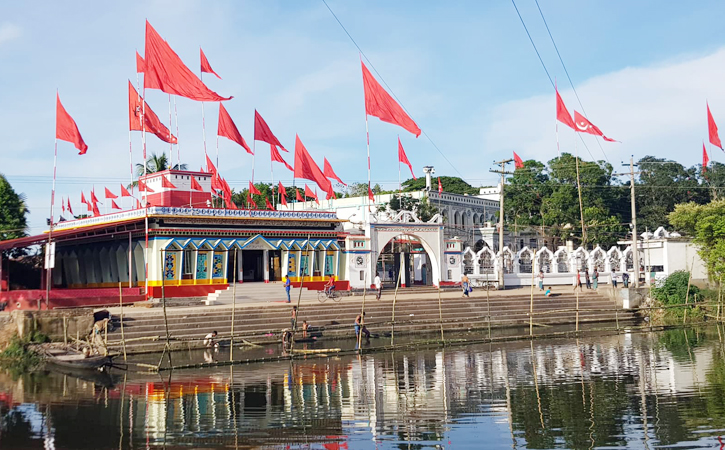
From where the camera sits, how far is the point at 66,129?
30734mm

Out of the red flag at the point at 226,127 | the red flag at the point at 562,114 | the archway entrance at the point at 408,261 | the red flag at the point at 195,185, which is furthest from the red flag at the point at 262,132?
the red flag at the point at 562,114

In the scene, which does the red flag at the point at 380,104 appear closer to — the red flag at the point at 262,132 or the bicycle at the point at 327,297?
the red flag at the point at 262,132

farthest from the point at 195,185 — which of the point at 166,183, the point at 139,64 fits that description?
the point at 139,64

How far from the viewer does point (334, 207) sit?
62406 millimetres

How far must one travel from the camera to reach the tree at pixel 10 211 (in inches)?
1753

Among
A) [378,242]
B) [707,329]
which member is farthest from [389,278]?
[707,329]

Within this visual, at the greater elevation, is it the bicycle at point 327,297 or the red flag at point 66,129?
the red flag at point 66,129

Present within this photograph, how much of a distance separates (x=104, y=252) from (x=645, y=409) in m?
31.1

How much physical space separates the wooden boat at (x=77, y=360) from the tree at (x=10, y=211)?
2386cm

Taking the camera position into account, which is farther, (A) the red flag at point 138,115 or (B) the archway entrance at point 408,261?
(B) the archway entrance at point 408,261

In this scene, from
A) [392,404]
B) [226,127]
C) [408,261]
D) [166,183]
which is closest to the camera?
[392,404]

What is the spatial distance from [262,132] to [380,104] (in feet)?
23.3

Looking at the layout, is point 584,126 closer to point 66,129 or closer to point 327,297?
point 327,297

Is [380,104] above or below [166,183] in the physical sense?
above
